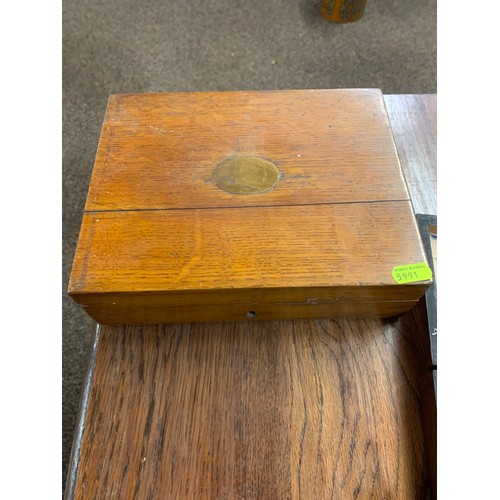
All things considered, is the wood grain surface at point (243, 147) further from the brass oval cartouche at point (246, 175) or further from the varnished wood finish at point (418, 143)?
the varnished wood finish at point (418, 143)

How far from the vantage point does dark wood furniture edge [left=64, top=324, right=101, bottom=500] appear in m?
0.63

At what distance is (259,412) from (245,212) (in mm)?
275

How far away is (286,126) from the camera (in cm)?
73

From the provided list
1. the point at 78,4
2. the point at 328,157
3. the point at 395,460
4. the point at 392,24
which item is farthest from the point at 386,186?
the point at 78,4

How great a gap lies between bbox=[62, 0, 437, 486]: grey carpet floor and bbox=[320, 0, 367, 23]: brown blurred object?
0.07 feet

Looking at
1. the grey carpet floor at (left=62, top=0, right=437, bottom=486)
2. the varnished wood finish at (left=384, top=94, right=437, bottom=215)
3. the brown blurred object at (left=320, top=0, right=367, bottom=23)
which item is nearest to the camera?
the varnished wood finish at (left=384, top=94, right=437, bottom=215)

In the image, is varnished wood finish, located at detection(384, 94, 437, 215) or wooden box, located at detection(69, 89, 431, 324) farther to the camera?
varnished wood finish, located at detection(384, 94, 437, 215)

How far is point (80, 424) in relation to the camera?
0.66 metres

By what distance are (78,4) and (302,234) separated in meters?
1.57

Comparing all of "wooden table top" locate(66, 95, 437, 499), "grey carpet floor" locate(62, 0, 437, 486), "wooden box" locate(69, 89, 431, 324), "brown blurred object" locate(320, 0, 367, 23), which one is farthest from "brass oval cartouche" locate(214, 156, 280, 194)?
"brown blurred object" locate(320, 0, 367, 23)

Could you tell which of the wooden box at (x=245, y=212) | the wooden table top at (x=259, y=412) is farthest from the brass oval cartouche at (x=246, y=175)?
the wooden table top at (x=259, y=412)

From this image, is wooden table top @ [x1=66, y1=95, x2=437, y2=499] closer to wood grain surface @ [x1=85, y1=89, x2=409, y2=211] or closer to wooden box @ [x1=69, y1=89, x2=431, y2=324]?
wooden box @ [x1=69, y1=89, x2=431, y2=324]

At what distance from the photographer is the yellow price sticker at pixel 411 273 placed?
1.94 feet

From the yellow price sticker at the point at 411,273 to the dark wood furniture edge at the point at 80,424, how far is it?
43 centimetres
